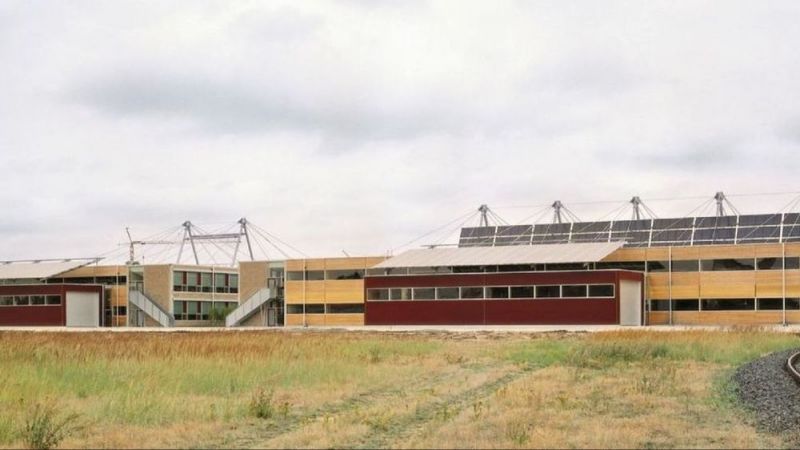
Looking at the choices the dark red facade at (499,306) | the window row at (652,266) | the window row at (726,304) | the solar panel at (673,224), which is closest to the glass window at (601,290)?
the dark red facade at (499,306)

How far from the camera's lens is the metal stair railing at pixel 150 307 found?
82750mm

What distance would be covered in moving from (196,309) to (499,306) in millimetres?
33405

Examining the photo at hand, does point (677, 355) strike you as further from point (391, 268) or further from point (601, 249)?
point (391, 268)

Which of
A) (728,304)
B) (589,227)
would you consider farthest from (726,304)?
(589,227)

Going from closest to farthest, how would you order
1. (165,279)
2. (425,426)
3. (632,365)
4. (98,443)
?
(98,443), (425,426), (632,365), (165,279)

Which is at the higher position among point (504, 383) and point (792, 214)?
point (792, 214)

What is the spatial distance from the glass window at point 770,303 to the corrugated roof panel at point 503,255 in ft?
34.2

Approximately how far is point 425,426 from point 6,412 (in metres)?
6.94

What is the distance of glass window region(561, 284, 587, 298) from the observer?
212ft

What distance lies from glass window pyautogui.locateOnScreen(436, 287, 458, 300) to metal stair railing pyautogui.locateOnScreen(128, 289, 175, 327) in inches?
1032

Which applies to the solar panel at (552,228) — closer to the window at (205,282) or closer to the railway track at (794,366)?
the window at (205,282)

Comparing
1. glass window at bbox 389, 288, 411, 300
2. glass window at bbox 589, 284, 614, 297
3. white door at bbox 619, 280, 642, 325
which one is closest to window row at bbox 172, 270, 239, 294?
glass window at bbox 389, 288, 411, 300

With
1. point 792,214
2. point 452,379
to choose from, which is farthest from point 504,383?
point 792,214

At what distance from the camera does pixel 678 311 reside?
67.5 metres
